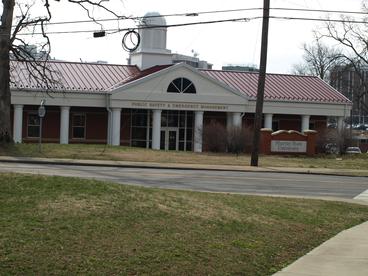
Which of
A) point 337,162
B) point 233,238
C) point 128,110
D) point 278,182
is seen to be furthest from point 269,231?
point 128,110

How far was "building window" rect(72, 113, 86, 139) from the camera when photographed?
47.2 meters

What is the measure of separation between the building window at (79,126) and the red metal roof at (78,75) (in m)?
2.94

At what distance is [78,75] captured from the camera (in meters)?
47.3

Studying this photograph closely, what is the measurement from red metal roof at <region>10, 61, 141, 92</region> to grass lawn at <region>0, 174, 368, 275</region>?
33.7m

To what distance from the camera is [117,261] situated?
6.53 meters

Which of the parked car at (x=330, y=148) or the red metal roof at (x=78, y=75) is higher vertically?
the red metal roof at (x=78, y=75)

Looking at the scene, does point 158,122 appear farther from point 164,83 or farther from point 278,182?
point 278,182

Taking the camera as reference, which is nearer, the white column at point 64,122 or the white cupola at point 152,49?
the white column at point 64,122

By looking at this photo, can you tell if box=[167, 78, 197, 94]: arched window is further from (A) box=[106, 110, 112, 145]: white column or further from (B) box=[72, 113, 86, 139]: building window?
(B) box=[72, 113, 86, 139]: building window

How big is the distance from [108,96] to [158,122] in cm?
435

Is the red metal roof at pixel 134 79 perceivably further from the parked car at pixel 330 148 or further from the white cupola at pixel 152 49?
the parked car at pixel 330 148

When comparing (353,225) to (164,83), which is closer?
(353,225)

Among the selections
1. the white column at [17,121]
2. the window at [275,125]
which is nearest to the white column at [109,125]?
the white column at [17,121]

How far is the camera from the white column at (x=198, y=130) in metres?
43.3
